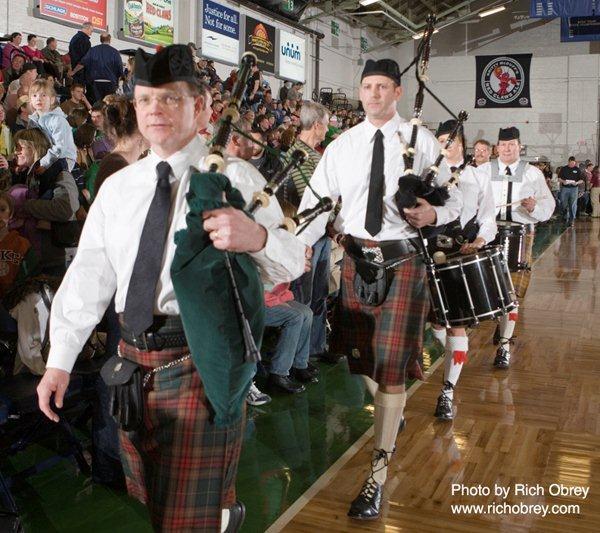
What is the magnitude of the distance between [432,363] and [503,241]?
3.38 feet

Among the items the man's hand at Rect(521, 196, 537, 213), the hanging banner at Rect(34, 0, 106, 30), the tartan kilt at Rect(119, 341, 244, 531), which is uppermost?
the hanging banner at Rect(34, 0, 106, 30)

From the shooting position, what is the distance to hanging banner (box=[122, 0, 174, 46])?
40.2ft

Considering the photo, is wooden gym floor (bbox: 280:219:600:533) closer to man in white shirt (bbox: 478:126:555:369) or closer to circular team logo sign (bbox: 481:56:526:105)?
man in white shirt (bbox: 478:126:555:369)

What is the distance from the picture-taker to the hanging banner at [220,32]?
14531 millimetres

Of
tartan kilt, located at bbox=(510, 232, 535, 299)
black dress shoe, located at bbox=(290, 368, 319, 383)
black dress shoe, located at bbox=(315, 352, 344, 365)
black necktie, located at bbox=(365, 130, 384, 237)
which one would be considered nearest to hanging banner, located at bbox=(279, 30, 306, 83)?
tartan kilt, located at bbox=(510, 232, 535, 299)

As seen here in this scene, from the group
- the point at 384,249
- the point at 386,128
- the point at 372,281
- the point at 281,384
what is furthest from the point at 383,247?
the point at 281,384

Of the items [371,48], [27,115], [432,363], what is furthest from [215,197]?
[371,48]

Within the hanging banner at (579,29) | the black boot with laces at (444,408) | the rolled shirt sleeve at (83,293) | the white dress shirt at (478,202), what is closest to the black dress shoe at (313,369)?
the black boot with laces at (444,408)

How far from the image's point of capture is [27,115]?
6.55 metres

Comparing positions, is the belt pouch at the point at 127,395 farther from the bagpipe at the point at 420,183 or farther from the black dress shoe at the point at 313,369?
the black dress shoe at the point at 313,369

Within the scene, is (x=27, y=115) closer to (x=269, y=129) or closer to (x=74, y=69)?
(x=74, y=69)

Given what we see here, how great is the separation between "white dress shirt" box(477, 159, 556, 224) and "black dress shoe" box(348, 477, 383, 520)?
10.1ft

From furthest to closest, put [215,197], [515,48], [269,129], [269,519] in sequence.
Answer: [515,48] → [269,129] → [269,519] → [215,197]

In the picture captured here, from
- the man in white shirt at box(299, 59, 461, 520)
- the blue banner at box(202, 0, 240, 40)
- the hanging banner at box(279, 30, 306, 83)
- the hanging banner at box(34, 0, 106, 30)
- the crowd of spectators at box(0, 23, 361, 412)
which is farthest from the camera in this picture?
the hanging banner at box(279, 30, 306, 83)
